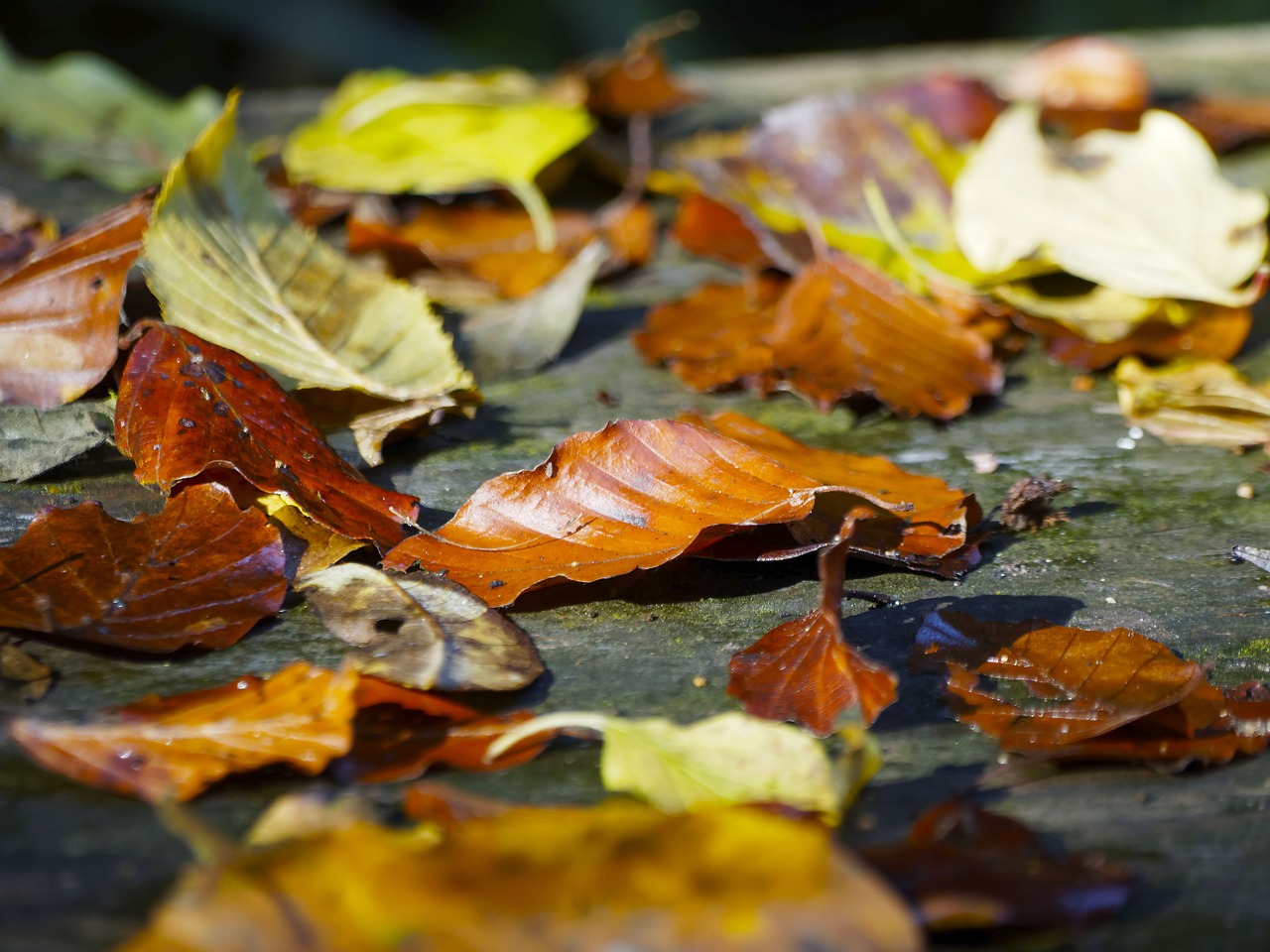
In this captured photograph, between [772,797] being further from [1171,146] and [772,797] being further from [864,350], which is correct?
[1171,146]

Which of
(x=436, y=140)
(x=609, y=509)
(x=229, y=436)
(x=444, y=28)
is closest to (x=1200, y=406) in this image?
(x=609, y=509)

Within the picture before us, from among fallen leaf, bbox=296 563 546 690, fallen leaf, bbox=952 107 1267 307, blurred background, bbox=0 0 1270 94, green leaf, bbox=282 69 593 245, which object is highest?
blurred background, bbox=0 0 1270 94

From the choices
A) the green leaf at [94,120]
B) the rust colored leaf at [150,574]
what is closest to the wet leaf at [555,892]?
the rust colored leaf at [150,574]

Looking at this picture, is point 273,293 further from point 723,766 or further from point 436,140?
point 723,766

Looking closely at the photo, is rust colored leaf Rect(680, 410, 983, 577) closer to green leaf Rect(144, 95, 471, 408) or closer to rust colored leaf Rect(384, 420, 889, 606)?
rust colored leaf Rect(384, 420, 889, 606)

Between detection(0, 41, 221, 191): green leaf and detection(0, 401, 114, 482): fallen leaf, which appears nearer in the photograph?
detection(0, 401, 114, 482): fallen leaf

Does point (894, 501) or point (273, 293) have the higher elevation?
point (273, 293)

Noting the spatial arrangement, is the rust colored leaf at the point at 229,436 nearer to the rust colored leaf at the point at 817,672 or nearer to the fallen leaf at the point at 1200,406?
the rust colored leaf at the point at 817,672

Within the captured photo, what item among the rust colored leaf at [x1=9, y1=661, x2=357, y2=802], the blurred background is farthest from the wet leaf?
the blurred background
